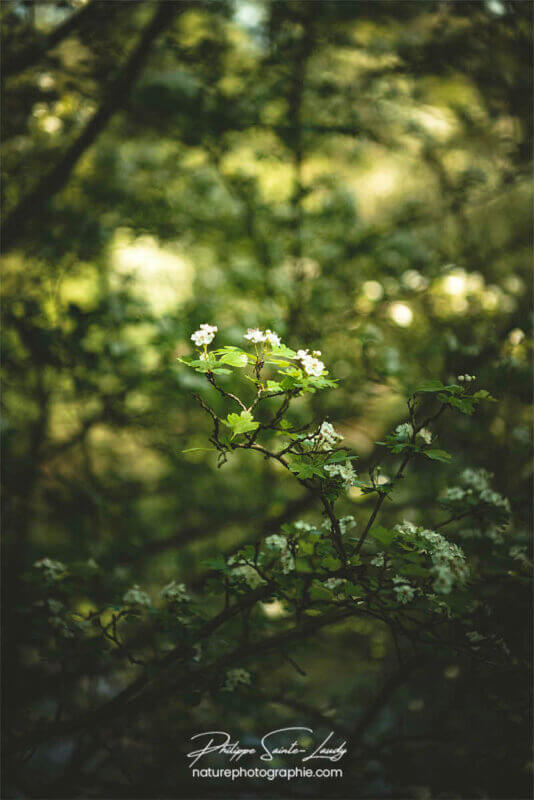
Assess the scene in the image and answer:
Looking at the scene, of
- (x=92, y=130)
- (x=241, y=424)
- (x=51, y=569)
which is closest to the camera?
(x=241, y=424)

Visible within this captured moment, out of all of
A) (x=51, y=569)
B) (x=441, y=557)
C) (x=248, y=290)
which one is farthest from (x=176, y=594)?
(x=248, y=290)

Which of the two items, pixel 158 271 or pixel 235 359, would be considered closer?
pixel 235 359

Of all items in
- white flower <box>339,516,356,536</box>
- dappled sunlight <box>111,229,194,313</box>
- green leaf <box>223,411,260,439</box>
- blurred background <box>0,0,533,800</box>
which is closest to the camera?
green leaf <box>223,411,260,439</box>

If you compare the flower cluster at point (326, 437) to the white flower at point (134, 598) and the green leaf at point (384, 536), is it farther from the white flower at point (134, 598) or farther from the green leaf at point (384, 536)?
the white flower at point (134, 598)

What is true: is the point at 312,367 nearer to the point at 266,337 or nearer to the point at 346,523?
the point at 266,337

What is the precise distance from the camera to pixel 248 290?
384cm

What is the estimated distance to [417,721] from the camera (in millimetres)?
3197

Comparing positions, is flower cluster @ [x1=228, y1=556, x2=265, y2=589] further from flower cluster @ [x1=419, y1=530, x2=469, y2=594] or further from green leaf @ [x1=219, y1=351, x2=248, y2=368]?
green leaf @ [x1=219, y1=351, x2=248, y2=368]

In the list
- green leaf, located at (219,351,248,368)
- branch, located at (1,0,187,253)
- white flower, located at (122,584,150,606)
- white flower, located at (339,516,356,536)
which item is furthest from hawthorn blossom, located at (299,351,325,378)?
branch, located at (1,0,187,253)

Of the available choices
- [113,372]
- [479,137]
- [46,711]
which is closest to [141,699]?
[113,372]

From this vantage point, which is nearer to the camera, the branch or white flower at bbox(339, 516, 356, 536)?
white flower at bbox(339, 516, 356, 536)

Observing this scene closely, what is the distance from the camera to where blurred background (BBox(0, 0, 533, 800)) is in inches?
102
